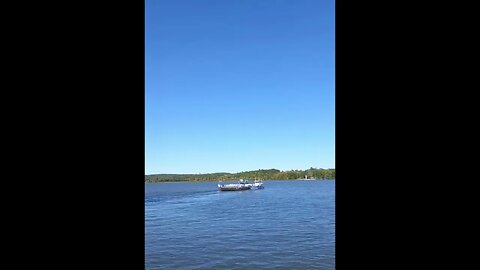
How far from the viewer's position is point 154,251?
19.3 meters
